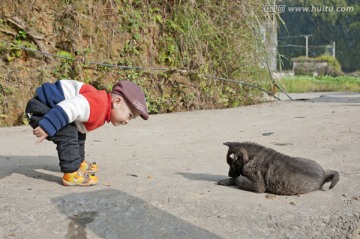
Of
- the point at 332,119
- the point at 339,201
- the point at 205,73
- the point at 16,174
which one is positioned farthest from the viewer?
the point at 205,73

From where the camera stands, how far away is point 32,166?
16.7 ft

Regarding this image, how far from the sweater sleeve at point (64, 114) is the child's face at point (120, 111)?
0.77ft

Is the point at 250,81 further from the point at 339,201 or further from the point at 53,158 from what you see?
the point at 339,201

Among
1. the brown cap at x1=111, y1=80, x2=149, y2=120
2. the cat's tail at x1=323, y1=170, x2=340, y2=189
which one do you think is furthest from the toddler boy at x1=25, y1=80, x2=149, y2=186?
the cat's tail at x1=323, y1=170, x2=340, y2=189

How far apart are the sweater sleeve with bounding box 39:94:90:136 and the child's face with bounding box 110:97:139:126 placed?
0.24 m

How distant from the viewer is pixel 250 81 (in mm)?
10469

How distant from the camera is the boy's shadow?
4.66m

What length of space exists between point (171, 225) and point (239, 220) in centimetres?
45

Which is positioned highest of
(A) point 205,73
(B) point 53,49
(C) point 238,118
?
(B) point 53,49

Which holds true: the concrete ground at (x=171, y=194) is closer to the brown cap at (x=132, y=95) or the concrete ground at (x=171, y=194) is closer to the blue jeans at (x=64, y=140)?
the blue jeans at (x=64, y=140)

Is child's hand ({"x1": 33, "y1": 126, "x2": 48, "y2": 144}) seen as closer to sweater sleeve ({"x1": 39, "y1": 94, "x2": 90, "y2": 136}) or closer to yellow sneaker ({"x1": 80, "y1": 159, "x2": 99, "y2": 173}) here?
sweater sleeve ({"x1": 39, "y1": 94, "x2": 90, "y2": 136})

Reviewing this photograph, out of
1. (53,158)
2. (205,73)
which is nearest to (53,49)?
(205,73)

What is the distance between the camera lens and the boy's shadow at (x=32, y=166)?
15.3ft

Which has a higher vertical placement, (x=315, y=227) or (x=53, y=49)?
(x=53, y=49)
